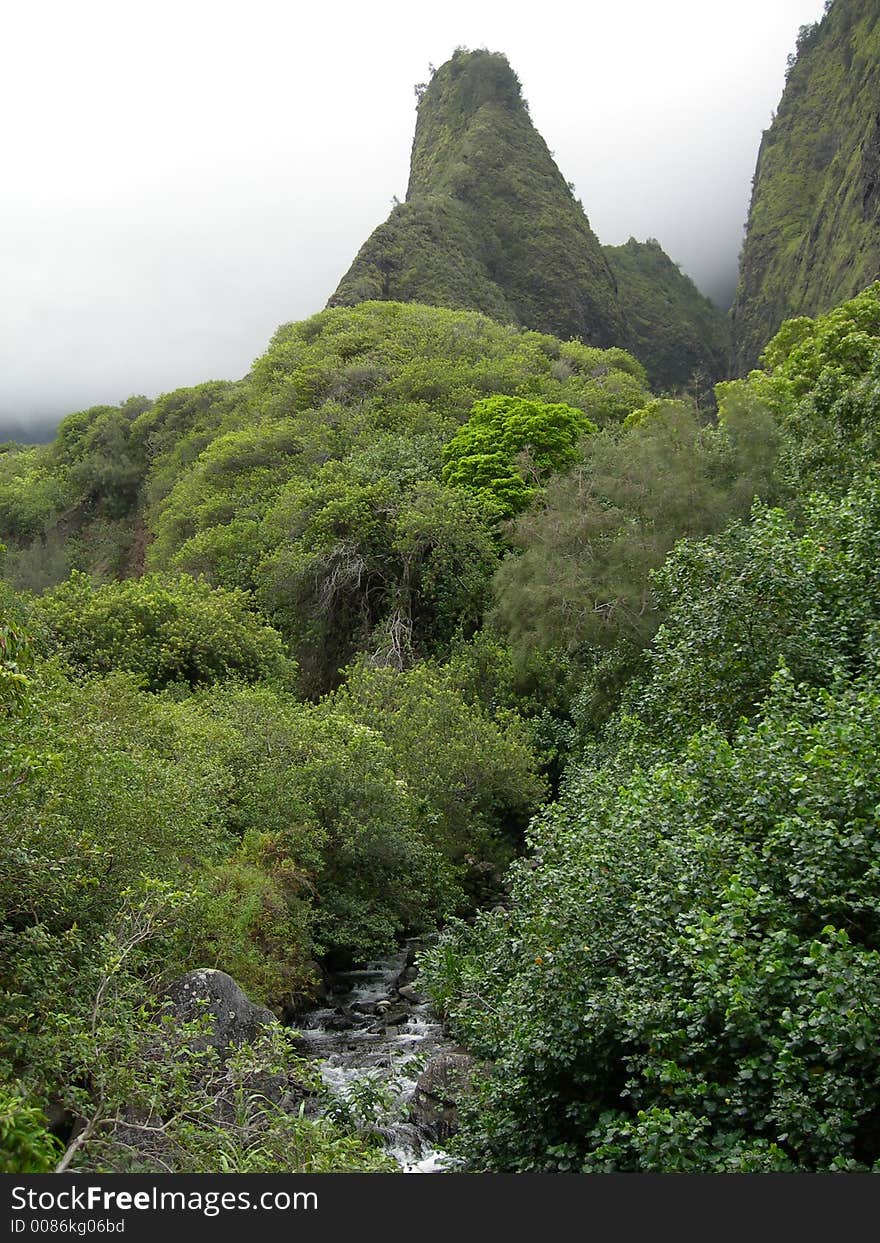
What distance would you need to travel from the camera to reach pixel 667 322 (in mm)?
95812

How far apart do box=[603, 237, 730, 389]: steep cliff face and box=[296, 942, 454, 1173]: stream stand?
7515cm

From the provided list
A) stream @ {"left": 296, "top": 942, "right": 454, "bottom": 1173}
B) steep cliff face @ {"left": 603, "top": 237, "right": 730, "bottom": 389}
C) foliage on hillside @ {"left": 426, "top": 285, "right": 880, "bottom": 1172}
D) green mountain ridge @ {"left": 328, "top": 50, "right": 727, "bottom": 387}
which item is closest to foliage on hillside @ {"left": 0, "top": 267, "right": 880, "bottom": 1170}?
foliage on hillside @ {"left": 426, "top": 285, "right": 880, "bottom": 1172}

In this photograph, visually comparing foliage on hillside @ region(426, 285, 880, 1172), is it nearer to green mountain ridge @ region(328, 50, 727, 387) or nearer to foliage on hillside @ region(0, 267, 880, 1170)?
foliage on hillside @ region(0, 267, 880, 1170)

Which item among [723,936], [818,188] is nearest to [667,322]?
[818,188]

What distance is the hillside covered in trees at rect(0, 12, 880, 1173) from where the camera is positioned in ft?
25.1

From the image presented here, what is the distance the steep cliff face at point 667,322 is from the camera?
91500mm

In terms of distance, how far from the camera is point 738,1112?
7125 millimetres

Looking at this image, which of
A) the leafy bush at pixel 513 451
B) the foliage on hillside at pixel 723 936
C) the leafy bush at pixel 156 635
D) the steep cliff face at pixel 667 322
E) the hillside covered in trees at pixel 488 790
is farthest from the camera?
the steep cliff face at pixel 667 322

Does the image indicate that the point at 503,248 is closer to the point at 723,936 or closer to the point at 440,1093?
the point at 440,1093

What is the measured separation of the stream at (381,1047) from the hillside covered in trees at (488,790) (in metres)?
0.28

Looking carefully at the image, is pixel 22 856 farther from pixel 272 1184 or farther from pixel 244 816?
pixel 244 816

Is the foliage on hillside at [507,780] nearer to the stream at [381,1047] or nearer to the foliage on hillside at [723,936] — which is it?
the foliage on hillside at [723,936]

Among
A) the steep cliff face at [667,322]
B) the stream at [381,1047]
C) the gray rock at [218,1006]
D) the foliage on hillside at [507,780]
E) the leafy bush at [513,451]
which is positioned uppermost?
the steep cliff face at [667,322]

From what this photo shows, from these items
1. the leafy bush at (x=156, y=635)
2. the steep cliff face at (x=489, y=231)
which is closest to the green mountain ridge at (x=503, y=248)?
the steep cliff face at (x=489, y=231)
